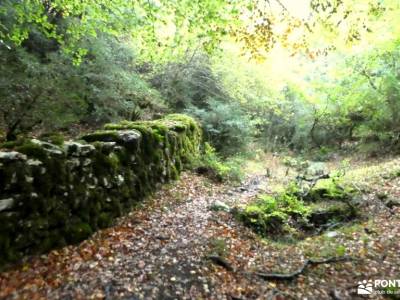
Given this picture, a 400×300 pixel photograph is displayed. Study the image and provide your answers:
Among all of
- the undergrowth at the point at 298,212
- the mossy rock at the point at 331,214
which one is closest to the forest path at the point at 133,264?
the undergrowth at the point at 298,212

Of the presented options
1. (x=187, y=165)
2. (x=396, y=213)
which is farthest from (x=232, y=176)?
(x=396, y=213)

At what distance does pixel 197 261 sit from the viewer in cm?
473

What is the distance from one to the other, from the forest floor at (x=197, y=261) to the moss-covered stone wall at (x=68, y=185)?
25 cm

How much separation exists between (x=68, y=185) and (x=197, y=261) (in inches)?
86.8

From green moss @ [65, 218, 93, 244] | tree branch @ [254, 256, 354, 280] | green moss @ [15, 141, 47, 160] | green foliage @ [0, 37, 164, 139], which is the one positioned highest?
green foliage @ [0, 37, 164, 139]

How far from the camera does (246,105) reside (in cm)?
1680

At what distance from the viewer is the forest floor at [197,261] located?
12.7 feet

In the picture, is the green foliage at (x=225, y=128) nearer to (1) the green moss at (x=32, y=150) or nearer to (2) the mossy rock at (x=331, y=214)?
(2) the mossy rock at (x=331, y=214)

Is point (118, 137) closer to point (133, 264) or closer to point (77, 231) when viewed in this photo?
point (77, 231)

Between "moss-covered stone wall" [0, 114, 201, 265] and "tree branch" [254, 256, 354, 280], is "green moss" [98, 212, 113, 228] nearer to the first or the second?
"moss-covered stone wall" [0, 114, 201, 265]

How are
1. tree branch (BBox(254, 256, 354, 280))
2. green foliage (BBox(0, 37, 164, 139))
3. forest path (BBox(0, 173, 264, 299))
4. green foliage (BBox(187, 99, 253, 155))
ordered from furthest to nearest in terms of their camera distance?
green foliage (BBox(187, 99, 253, 155)), green foliage (BBox(0, 37, 164, 139)), tree branch (BBox(254, 256, 354, 280)), forest path (BBox(0, 173, 264, 299))

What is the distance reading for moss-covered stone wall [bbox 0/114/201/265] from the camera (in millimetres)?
3975

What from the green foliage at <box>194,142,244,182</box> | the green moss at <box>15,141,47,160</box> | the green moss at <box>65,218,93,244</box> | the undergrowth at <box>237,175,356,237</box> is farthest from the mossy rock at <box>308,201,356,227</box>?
the green moss at <box>15,141,47,160</box>

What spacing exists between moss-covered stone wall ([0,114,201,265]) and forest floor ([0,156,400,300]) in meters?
0.25
